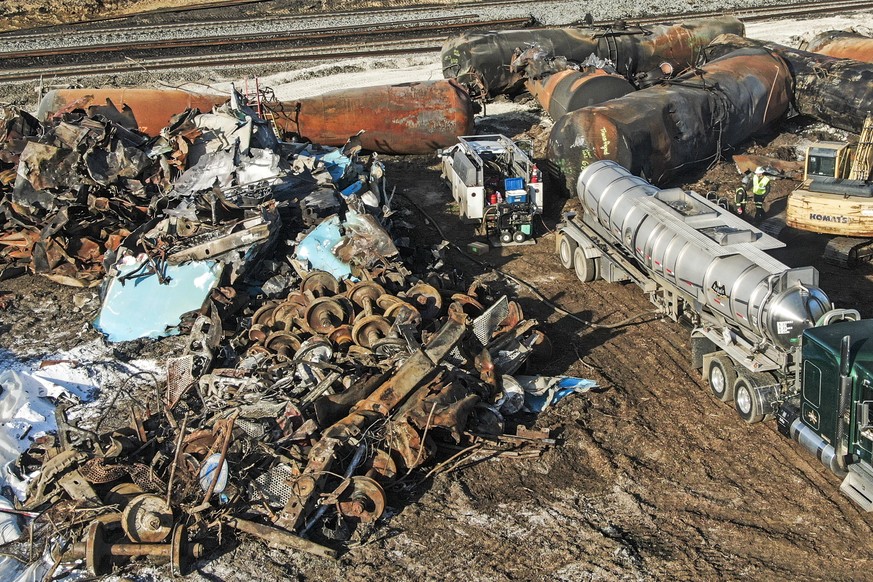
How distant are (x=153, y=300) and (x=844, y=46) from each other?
2218 centimetres

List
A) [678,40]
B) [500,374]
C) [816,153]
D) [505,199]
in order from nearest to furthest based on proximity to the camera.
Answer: [500,374]
[816,153]
[505,199]
[678,40]

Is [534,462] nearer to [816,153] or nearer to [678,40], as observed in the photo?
[816,153]

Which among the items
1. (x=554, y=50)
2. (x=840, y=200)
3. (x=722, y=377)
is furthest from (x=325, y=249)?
(x=554, y=50)

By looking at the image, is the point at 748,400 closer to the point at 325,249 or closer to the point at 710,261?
the point at 710,261

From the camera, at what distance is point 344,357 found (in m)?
12.1

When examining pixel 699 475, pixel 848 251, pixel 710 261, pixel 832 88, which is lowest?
pixel 699 475

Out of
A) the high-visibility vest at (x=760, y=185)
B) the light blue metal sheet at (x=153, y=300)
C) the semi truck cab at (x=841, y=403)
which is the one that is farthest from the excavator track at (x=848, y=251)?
the light blue metal sheet at (x=153, y=300)

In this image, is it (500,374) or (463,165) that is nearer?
(500,374)

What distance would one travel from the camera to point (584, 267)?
15.7 meters

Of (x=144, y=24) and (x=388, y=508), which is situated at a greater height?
(x=144, y=24)

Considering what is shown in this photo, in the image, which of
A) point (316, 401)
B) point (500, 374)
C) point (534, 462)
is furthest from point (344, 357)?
point (534, 462)

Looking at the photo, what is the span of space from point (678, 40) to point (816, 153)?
11.7 m

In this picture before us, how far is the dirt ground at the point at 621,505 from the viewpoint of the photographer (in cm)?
907

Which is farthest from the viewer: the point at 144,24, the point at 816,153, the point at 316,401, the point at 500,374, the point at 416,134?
the point at 144,24
